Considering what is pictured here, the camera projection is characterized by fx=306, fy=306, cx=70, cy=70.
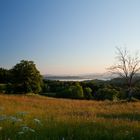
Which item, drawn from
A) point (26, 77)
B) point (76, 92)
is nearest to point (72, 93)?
point (76, 92)

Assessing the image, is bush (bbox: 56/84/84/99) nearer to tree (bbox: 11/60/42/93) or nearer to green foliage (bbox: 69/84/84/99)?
green foliage (bbox: 69/84/84/99)

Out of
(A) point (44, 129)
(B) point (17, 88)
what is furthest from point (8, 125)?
(B) point (17, 88)

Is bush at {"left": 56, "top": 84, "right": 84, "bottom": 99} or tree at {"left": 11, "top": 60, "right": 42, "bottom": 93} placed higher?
tree at {"left": 11, "top": 60, "right": 42, "bottom": 93}

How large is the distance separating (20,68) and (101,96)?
25.3 m

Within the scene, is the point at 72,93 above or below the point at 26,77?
below

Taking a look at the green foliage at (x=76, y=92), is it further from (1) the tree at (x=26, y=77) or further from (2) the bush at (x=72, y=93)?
(1) the tree at (x=26, y=77)

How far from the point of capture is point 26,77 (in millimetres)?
78250

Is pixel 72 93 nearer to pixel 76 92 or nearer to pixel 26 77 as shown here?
pixel 76 92

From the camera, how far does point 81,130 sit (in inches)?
283

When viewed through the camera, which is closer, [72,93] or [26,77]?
[26,77]

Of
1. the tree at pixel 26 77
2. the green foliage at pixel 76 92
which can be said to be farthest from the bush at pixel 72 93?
the tree at pixel 26 77

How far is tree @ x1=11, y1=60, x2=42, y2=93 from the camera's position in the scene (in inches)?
3036

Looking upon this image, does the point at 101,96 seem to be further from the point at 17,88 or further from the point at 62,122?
the point at 62,122

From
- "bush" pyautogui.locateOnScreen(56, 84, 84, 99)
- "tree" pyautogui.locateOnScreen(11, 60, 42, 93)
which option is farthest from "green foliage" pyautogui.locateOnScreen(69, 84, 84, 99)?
"tree" pyautogui.locateOnScreen(11, 60, 42, 93)
